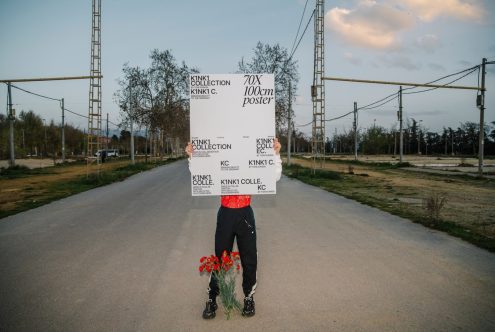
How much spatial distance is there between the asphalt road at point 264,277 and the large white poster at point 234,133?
1.46m

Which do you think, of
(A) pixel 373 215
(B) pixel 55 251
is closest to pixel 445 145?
(A) pixel 373 215

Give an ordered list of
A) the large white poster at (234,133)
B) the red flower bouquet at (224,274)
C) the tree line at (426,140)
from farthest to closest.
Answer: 1. the tree line at (426,140)
2. the large white poster at (234,133)
3. the red flower bouquet at (224,274)

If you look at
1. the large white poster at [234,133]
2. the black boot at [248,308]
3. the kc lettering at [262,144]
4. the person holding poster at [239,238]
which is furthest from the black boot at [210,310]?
the kc lettering at [262,144]

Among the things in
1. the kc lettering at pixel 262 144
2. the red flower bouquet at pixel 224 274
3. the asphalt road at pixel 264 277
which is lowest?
the asphalt road at pixel 264 277

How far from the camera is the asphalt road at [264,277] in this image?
3891 millimetres

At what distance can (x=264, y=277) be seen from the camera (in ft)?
17.1

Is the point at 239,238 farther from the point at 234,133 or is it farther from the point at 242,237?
the point at 234,133

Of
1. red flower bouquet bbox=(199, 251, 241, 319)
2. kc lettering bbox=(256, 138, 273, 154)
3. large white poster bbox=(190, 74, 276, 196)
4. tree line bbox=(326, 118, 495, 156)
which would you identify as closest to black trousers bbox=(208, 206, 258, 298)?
red flower bouquet bbox=(199, 251, 241, 319)

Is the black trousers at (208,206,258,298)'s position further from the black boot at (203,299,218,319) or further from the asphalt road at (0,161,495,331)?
the asphalt road at (0,161,495,331)

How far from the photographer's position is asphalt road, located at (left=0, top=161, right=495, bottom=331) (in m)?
3.89

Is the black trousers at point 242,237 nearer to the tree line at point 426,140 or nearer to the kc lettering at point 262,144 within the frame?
the kc lettering at point 262,144

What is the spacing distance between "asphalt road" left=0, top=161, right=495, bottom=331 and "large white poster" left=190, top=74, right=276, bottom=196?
1.46 m

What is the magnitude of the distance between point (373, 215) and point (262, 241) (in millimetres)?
4278

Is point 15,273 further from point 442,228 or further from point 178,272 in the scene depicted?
point 442,228
